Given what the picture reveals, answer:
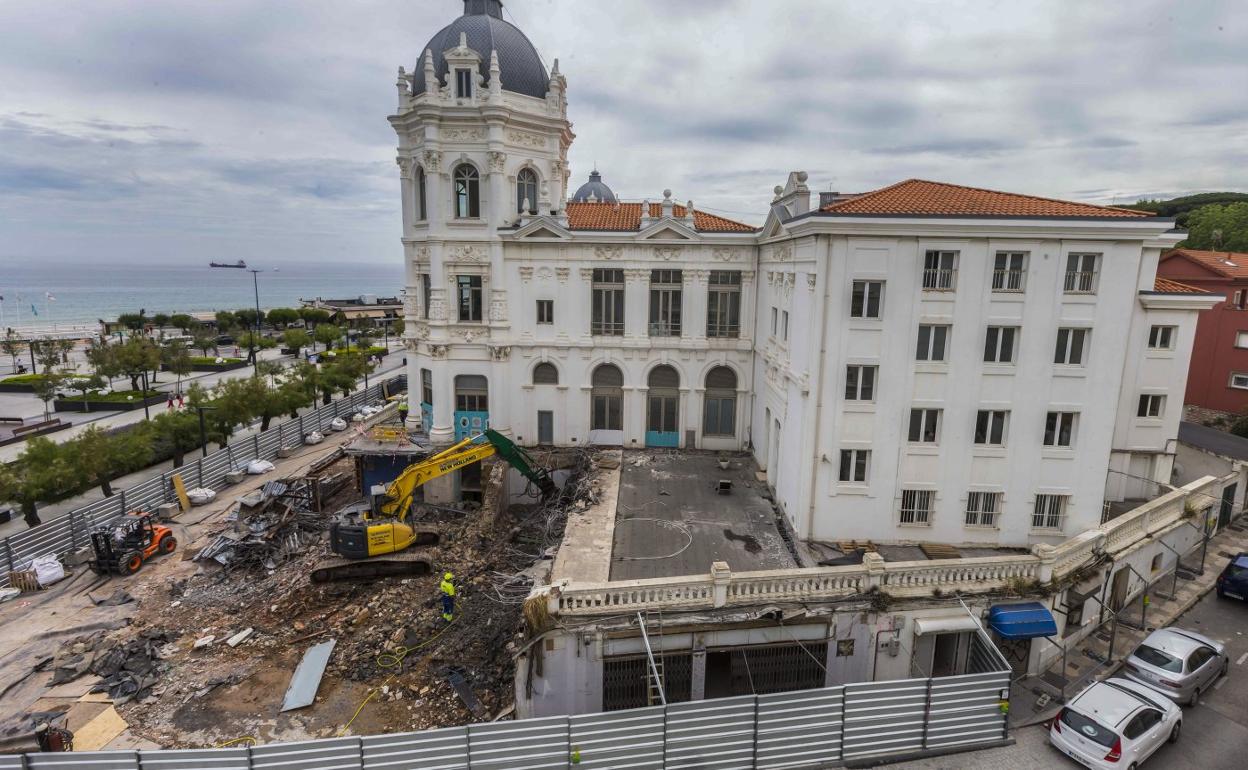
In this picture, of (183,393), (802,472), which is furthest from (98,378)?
(802,472)

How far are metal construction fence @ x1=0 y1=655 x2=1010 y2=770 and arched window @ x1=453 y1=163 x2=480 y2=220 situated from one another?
23289mm

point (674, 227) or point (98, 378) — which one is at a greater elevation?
point (674, 227)

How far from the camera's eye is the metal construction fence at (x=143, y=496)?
23750 millimetres

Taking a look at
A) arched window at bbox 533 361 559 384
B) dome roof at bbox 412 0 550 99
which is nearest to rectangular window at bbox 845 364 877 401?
arched window at bbox 533 361 559 384

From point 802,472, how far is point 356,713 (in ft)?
47.8

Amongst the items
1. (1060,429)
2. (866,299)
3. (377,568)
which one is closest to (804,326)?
(866,299)

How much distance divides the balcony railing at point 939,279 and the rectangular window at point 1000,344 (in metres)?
1.94

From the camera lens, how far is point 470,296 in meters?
30.5

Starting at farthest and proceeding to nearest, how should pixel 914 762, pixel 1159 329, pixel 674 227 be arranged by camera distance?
pixel 674 227 → pixel 1159 329 → pixel 914 762

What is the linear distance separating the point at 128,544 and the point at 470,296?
16.8 meters

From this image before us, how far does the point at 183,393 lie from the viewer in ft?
187

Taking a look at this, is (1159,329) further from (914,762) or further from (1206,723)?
(914,762)

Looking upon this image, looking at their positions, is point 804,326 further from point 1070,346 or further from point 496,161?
point 496,161

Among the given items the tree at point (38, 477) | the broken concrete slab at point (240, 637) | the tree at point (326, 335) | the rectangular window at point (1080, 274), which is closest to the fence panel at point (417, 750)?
the broken concrete slab at point (240, 637)
